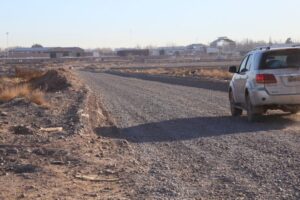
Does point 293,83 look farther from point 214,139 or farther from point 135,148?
point 135,148

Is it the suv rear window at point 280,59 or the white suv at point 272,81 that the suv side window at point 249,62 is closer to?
the white suv at point 272,81

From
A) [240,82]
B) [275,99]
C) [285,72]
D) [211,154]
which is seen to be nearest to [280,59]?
[285,72]

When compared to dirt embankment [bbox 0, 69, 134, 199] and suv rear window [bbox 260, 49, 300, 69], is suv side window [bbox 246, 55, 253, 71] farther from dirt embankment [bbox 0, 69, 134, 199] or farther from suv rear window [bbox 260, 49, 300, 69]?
dirt embankment [bbox 0, 69, 134, 199]

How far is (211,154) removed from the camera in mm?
13477

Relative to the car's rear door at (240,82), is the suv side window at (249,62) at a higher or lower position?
higher

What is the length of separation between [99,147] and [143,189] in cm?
527

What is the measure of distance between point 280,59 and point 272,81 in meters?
0.87

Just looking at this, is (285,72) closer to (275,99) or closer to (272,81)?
(272,81)

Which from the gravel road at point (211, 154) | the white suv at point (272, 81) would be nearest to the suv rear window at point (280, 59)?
the white suv at point (272, 81)

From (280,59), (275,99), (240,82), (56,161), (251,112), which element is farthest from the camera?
(240,82)

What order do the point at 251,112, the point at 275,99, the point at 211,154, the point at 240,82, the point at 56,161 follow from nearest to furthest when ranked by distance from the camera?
the point at 56,161
the point at 211,154
the point at 275,99
the point at 251,112
the point at 240,82

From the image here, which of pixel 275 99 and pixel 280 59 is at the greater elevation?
pixel 280 59

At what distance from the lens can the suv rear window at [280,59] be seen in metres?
18.5

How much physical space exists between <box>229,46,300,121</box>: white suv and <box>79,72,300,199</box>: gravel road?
1.70ft
